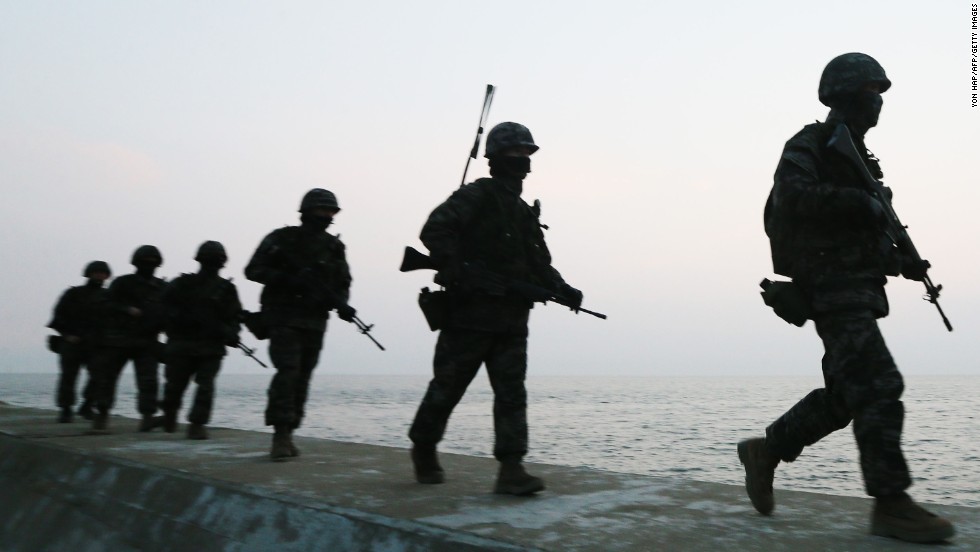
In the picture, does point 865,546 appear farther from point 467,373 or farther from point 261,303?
point 261,303

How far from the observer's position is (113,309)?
1043 centimetres

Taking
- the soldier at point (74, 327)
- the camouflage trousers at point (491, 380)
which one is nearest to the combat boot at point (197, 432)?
the soldier at point (74, 327)

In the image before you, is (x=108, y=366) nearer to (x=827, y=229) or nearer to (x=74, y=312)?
(x=74, y=312)

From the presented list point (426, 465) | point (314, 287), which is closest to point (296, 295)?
point (314, 287)

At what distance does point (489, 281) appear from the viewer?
538 centimetres

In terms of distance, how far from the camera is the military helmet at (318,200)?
24.5 ft

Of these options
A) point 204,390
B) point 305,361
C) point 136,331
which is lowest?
point 204,390

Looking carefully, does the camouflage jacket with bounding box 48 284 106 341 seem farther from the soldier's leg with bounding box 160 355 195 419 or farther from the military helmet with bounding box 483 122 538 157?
the military helmet with bounding box 483 122 538 157

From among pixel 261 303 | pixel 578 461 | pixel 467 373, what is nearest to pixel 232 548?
pixel 467 373

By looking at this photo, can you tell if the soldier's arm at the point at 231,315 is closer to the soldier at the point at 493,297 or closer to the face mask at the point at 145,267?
the face mask at the point at 145,267

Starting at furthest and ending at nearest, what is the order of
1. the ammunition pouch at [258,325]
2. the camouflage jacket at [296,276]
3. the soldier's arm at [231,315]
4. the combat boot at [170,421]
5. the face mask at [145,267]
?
the face mask at [145,267] < the combat boot at [170,421] < the soldier's arm at [231,315] < the ammunition pouch at [258,325] < the camouflage jacket at [296,276]

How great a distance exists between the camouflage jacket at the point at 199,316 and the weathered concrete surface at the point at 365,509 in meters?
1.98

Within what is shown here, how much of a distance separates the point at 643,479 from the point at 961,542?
2230 mm

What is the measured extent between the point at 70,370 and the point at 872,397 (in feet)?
36.2
